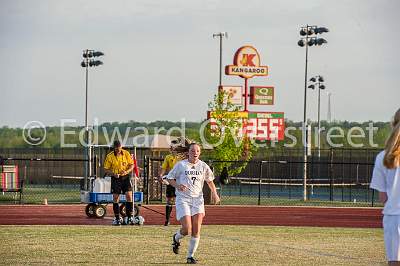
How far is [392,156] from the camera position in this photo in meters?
8.89

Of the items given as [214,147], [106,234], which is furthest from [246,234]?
[214,147]

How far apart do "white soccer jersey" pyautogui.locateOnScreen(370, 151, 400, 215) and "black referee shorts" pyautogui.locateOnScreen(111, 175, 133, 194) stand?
1451 cm

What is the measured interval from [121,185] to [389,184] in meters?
14.7

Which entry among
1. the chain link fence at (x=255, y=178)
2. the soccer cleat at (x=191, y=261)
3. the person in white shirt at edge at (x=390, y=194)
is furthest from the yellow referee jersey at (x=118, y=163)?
the person in white shirt at edge at (x=390, y=194)

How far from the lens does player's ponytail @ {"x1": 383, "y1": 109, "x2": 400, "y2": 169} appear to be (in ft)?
28.9

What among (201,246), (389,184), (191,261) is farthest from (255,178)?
(389,184)

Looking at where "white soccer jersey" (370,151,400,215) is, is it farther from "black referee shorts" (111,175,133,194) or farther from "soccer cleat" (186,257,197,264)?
"black referee shorts" (111,175,133,194)

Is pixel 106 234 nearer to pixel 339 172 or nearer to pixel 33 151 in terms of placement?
pixel 339 172

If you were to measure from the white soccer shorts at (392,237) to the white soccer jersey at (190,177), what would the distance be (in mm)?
6071

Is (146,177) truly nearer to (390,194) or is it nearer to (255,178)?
(255,178)

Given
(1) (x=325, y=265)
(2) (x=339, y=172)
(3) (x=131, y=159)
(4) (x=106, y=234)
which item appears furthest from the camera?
(2) (x=339, y=172)

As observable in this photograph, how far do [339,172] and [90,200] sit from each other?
3897cm

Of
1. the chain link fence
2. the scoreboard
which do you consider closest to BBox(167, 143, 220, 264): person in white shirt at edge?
the chain link fence

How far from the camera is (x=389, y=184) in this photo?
9.25m
